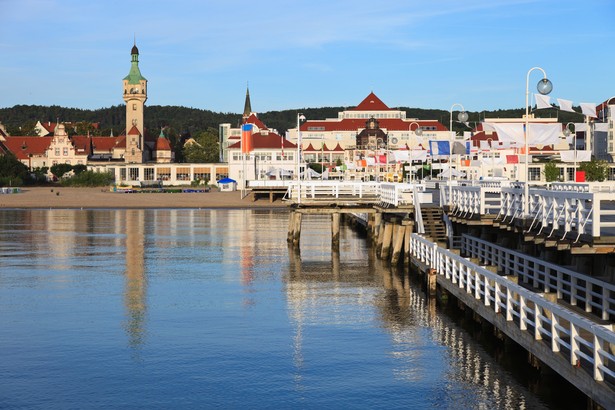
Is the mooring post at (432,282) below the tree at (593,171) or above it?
below

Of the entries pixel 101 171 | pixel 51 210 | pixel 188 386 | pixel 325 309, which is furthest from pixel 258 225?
pixel 101 171

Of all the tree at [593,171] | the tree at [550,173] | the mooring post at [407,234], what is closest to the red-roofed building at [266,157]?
the tree at [550,173]

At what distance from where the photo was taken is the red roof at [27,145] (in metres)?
191

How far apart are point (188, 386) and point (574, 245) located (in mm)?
9044

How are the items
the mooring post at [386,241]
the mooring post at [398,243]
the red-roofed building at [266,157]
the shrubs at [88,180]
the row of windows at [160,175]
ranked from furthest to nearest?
the row of windows at [160,175], the shrubs at [88,180], the red-roofed building at [266,157], the mooring post at [386,241], the mooring post at [398,243]

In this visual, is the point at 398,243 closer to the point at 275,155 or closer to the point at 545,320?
the point at 545,320

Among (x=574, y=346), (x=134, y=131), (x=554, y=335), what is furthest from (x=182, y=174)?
(x=574, y=346)

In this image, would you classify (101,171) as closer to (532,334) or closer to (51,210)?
(51,210)

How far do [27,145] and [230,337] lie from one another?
574 feet

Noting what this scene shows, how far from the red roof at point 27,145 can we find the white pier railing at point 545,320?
169m

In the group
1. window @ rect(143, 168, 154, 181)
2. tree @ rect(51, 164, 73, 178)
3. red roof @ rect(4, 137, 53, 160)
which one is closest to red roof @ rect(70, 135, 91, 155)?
red roof @ rect(4, 137, 53, 160)

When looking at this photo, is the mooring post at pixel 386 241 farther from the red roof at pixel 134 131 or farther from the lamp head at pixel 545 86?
the red roof at pixel 134 131

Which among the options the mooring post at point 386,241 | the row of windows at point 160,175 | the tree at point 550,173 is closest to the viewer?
the mooring post at point 386,241

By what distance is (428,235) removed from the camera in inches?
1662
